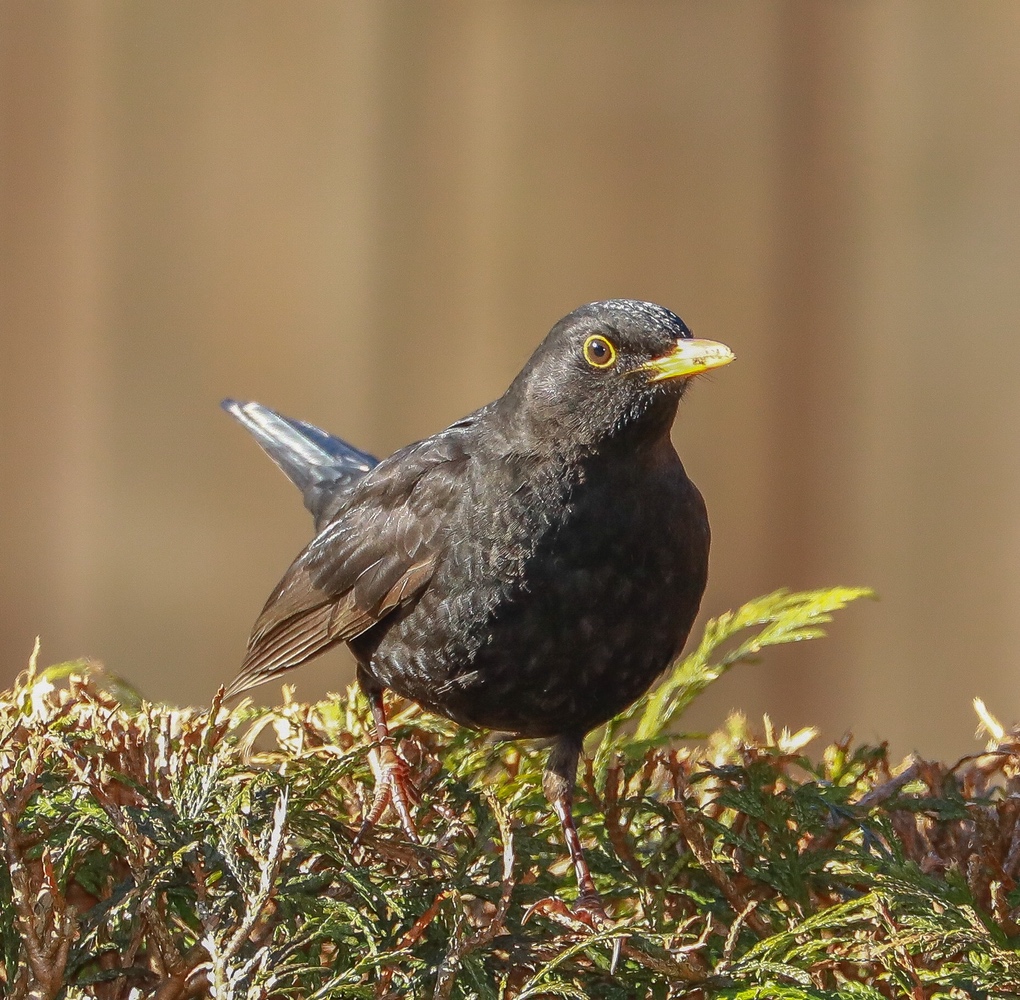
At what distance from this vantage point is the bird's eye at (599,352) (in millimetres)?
2455

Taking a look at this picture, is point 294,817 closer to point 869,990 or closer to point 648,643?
point 869,990

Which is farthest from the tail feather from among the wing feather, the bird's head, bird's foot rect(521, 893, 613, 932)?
bird's foot rect(521, 893, 613, 932)

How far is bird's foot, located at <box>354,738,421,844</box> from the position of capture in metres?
1.78

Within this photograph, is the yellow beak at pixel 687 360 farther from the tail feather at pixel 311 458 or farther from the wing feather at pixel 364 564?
the tail feather at pixel 311 458

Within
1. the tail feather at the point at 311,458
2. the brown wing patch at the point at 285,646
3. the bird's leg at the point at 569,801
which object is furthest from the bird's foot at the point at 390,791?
the tail feather at the point at 311,458

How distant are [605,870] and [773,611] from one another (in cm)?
80

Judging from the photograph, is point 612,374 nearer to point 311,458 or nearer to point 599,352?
point 599,352

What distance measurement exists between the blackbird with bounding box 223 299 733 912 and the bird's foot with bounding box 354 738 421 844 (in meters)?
0.01

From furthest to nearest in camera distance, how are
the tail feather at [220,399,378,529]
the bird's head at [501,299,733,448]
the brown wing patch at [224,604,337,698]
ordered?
the tail feather at [220,399,378,529] < the brown wing patch at [224,604,337,698] < the bird's head at [501,299,733,448]

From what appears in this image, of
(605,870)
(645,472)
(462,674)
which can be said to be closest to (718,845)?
(605,870)

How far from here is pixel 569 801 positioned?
221 centimetres

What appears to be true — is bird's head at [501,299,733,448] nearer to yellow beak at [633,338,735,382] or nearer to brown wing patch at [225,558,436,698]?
yellow beak at [633,338,735,382]

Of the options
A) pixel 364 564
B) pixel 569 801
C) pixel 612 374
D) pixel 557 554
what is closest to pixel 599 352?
pixel 612 374

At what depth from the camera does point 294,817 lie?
1.54 m
